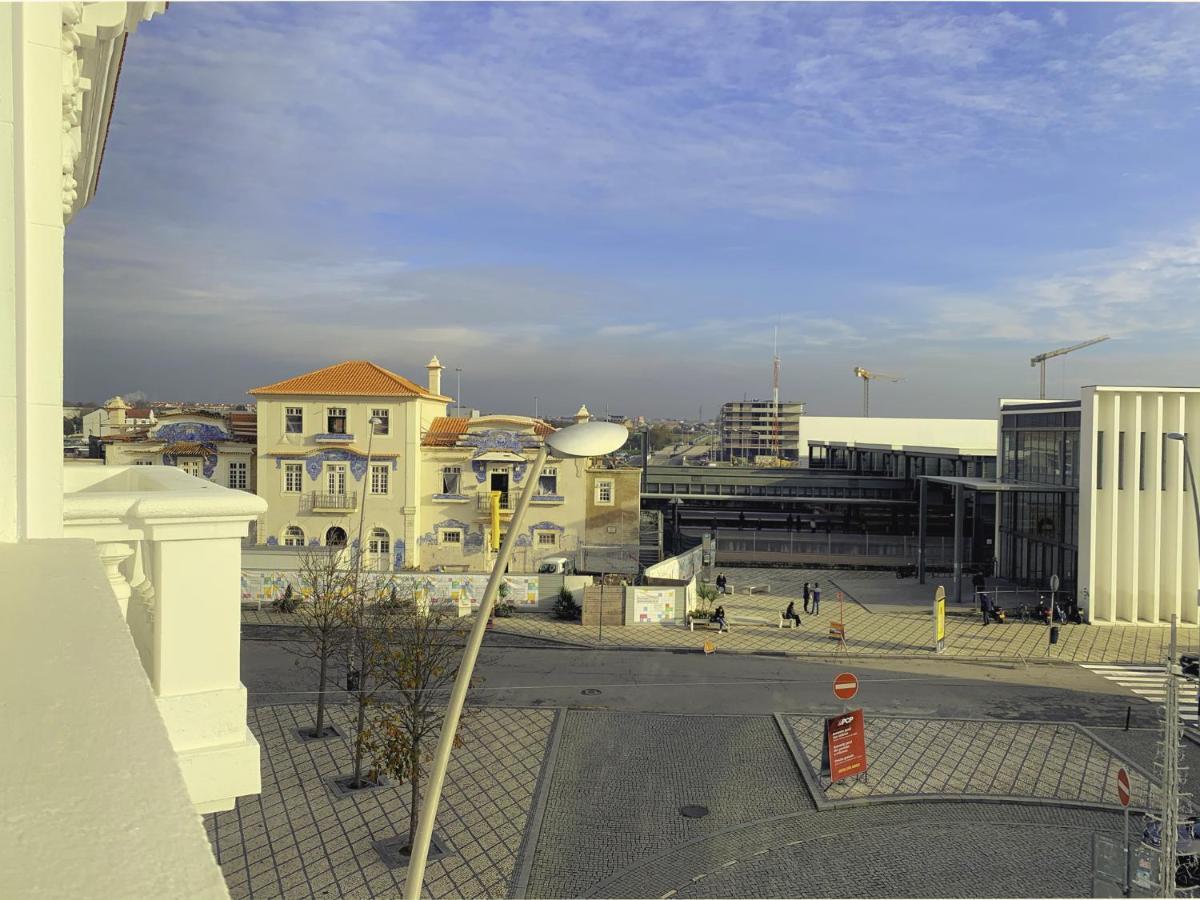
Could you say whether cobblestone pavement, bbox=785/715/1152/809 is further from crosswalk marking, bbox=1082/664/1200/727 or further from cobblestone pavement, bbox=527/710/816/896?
crosswalk marking, bbox=1082/664/1200/727

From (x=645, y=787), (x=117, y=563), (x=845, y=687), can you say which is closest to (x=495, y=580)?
(x=117, y=563)

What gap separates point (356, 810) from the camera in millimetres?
16125

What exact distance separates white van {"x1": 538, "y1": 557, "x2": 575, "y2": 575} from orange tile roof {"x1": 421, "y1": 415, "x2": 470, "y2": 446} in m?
7.14

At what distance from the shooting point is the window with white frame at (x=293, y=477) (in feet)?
137

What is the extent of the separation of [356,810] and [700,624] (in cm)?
1756

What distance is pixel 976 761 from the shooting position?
18.5 metres

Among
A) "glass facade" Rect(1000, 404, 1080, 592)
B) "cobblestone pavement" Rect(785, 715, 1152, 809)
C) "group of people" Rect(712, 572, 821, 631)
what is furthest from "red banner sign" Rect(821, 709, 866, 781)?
"glass facade" Rect(1000, 404, 1080, 592)

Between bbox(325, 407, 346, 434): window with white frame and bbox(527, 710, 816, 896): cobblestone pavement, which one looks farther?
bbox(325, 407, 346, 434): window with white frame

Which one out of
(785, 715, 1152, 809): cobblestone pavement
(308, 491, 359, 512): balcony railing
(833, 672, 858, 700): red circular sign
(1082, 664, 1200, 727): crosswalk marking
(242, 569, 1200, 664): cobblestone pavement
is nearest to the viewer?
(785, 715, 1152, 809): cobblestone pavement

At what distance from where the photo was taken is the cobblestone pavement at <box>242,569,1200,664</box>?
28.9 m

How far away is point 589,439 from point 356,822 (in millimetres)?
11347

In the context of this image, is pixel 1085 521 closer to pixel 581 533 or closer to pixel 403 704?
pixel 581 533

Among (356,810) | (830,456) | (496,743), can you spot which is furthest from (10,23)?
(830,456)

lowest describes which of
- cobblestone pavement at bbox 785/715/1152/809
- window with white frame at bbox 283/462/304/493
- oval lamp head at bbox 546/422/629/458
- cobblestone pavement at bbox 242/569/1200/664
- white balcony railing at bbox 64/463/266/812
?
cobblestone pavement at bbox 242/569/1200/664
